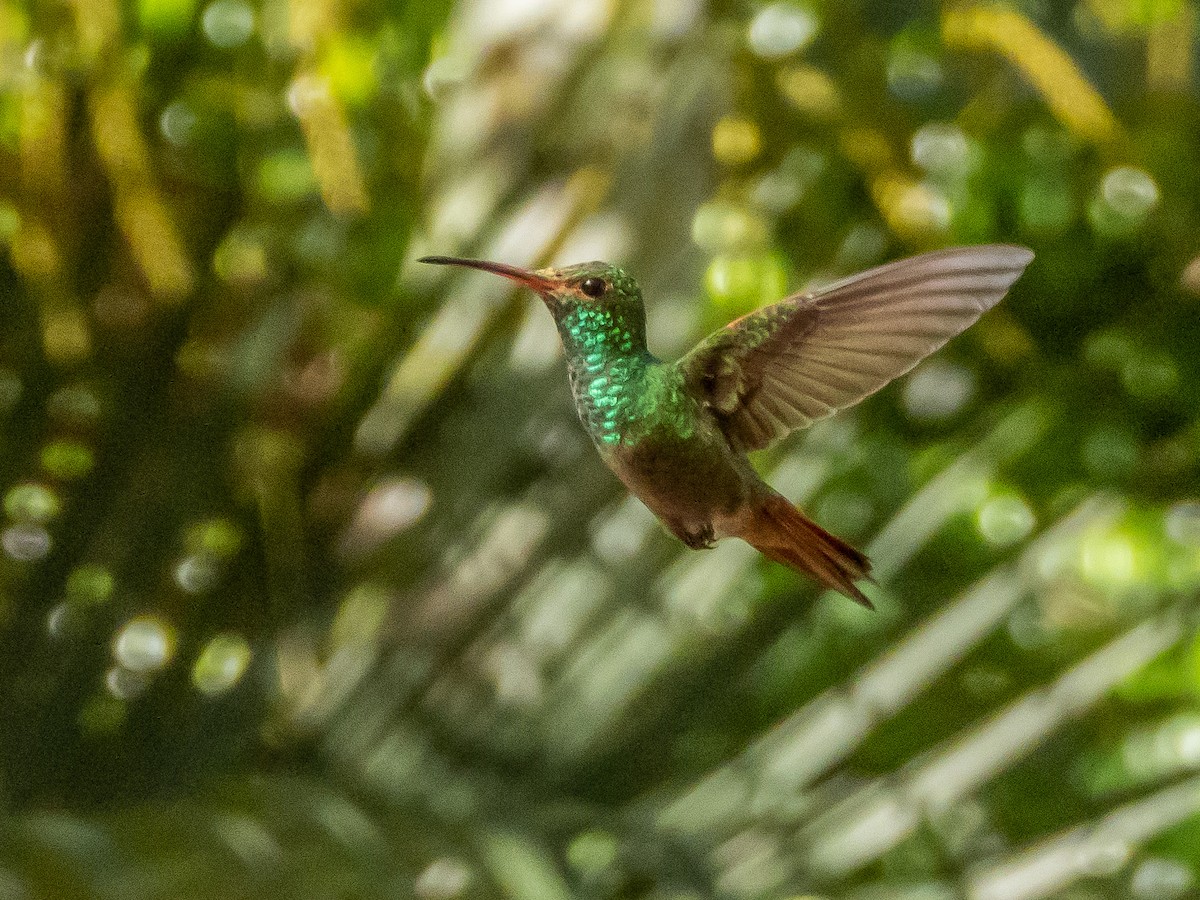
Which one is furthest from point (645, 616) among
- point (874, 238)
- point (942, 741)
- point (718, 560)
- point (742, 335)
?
point (742, 335)

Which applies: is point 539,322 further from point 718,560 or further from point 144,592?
point 144,592

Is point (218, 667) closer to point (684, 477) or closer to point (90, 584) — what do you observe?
point (90, 584)

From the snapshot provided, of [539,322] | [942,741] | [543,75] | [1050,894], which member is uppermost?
[543,75]

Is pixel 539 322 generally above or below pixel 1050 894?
above

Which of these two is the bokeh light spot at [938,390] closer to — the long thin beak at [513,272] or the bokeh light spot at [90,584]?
the bokeh light spot at [90,584]

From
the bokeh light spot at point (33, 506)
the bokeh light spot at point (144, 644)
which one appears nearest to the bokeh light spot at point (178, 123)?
the bokeh light spot at point (33, 506)

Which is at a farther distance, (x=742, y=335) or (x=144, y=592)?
(x=144, y=592)

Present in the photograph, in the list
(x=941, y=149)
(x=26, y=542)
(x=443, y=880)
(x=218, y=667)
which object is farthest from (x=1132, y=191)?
(x=26, y=542)
